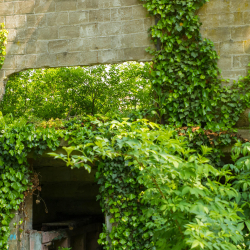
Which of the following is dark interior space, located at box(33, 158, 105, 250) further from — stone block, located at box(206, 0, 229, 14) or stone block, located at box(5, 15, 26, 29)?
stone block, located at box(206, 0, 229, 14)

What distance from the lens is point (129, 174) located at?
14.5 ft

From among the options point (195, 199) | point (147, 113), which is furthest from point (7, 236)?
point (195, 199)

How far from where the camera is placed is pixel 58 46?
17.1 ft

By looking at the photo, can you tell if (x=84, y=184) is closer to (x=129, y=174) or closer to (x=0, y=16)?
(x=129, y=174)

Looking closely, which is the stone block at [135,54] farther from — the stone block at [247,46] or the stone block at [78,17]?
the stone block at [247,46]

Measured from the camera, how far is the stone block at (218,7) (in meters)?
4.79

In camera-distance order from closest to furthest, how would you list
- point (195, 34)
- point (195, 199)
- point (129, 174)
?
point (195, 199)
point (129, 174)
point (195, 34)

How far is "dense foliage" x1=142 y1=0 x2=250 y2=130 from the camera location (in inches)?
181

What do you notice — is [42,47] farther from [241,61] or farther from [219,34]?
[241,61]

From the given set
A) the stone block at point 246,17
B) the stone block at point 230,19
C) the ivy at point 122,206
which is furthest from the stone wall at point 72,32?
the ivy at point 122,206

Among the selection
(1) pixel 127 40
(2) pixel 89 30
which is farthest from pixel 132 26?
(2) pixel 89 30

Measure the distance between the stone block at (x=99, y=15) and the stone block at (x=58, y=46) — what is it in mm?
638

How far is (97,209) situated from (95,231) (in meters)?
0.65

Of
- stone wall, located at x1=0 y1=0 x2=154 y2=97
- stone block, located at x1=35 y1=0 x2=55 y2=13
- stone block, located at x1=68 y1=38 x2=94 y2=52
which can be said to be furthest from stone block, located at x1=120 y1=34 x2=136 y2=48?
stone block, located at x1=35 y1=0 x2=55 y2=13
